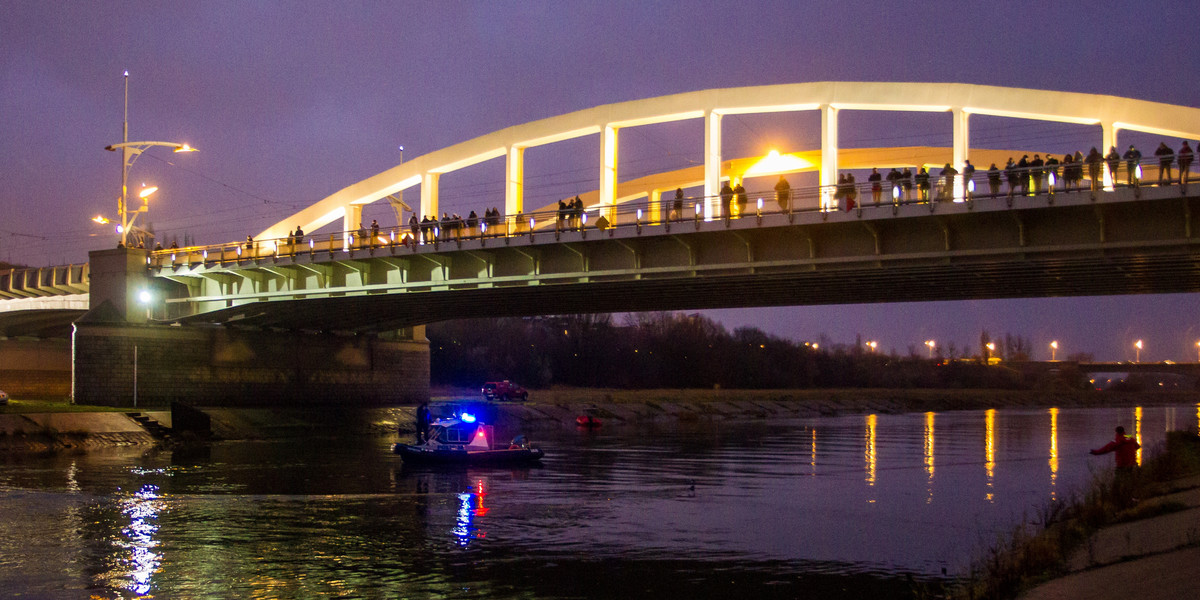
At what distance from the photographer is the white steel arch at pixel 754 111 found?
39312mm

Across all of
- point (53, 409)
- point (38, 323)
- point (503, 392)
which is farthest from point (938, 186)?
point (38, 323)

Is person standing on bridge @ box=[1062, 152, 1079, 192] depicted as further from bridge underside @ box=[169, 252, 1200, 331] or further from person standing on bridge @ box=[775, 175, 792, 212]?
person standing on bridge @ box=[775, 175, 792, 212]

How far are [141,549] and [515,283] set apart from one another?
27.6 m

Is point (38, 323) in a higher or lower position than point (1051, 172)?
lower

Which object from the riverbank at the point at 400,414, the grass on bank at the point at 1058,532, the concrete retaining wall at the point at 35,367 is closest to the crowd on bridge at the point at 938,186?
the grass on bank at the point at 1058,532

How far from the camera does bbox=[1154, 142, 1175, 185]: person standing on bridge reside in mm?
30953

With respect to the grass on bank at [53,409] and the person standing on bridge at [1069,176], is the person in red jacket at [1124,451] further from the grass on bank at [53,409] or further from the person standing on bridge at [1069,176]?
the grass on bank at [53,409]

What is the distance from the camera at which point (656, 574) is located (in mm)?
17688

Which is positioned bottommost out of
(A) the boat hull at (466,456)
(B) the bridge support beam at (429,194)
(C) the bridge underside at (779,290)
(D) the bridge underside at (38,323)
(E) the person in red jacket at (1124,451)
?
(A) the boat hull at (466,456)

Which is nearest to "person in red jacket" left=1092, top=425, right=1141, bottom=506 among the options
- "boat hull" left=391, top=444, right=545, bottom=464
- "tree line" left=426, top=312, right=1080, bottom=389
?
"boat hull" left=391, top=444, right=545, bottom=464

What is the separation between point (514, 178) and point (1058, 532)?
37273mm

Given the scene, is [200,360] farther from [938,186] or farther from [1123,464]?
[1123,464]

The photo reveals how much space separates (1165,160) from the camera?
31.0 meters

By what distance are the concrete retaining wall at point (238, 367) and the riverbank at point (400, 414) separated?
295 cm
